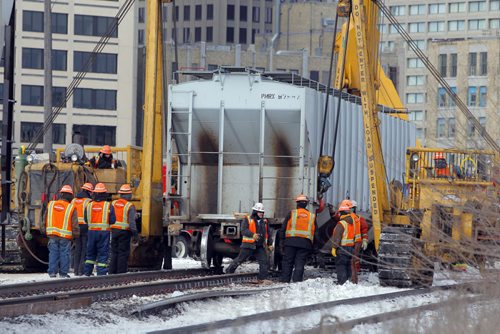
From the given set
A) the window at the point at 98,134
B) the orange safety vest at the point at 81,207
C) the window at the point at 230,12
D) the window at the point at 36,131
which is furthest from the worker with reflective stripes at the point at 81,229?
the window at the point at 230,12

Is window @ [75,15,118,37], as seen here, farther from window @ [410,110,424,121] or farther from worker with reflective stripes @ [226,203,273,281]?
worker with reflective stripes @ [226,203,273,281]

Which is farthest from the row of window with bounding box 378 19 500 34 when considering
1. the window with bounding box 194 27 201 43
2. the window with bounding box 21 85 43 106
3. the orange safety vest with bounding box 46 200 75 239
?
the orange safety vest with bounding box 46 200 75 239

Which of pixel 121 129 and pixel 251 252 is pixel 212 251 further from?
pixel 121 129

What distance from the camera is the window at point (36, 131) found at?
270 ft

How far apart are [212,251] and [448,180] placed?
17.3 feet

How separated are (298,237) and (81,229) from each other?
426 cm

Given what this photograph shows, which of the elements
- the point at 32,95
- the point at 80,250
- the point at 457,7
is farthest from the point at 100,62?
the point at 457,7

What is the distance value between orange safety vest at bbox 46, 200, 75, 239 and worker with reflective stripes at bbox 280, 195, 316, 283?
405cm

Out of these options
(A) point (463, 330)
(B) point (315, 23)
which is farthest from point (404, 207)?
(B) point (315, 23)

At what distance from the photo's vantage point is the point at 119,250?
2345 cm

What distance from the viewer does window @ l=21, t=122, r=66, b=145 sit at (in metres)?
82.4

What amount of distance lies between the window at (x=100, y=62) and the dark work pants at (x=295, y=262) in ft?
202

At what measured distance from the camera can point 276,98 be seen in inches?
951

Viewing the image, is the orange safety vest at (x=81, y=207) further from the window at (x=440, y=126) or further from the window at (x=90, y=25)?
the window at (x=90, y=25)
